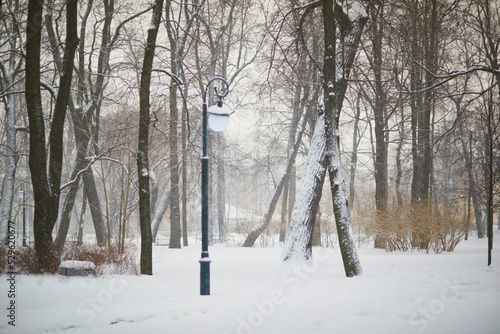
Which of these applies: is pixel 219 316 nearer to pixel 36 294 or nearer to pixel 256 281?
pixel 256 281

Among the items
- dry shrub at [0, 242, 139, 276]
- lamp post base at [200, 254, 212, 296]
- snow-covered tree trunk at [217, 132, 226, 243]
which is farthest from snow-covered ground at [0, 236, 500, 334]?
snow-covered tree trunk at [217, 132, 226, 243]

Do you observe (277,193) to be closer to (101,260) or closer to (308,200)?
(308,200)

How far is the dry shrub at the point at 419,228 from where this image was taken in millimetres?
11438

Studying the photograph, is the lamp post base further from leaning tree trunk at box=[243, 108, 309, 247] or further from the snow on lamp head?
leaning tree trunk at box=[243, 108, 309, 247]

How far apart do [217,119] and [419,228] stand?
8735mm

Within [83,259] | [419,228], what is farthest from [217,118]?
[419,228]

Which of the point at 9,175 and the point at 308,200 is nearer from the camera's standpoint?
the point at 308,200

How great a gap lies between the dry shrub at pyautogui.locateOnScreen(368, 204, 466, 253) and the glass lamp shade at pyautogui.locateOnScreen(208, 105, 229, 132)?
8.18 metres

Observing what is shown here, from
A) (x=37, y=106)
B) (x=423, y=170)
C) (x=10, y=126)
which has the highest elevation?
(x=10, y=126)

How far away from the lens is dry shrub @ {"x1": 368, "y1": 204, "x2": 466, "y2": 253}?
11.4 m

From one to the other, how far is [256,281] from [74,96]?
1081 cm

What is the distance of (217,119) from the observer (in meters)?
6.14

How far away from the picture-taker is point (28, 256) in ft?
24.1

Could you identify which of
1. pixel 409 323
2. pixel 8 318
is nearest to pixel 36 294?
pixel 8 318
